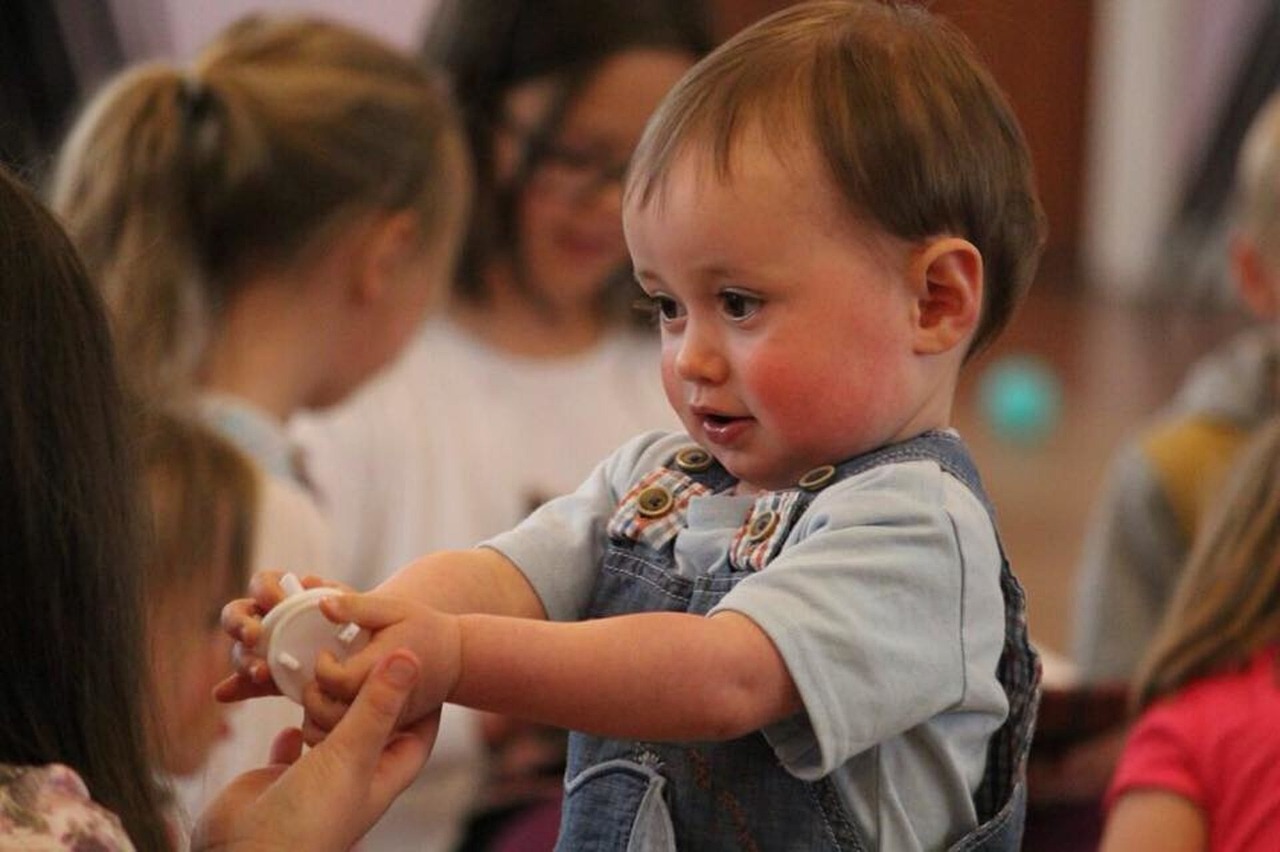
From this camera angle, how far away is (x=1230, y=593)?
1.38m

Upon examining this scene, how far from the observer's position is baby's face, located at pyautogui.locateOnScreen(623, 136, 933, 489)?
→ 2.88ft

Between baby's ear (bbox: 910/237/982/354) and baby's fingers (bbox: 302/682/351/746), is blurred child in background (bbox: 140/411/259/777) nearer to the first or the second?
baby's fingers (bbox: 302/682/351/746)

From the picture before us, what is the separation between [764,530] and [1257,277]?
1490 mm

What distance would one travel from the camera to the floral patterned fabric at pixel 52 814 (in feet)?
2.77

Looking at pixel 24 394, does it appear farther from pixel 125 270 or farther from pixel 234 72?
pixel 234 72

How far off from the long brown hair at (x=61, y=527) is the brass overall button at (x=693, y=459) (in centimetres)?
26

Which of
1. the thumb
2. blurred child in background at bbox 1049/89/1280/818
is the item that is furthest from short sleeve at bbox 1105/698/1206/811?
blurred child in background at bbox 1049/89/1280/818

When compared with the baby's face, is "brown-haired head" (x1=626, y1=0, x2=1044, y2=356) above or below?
above

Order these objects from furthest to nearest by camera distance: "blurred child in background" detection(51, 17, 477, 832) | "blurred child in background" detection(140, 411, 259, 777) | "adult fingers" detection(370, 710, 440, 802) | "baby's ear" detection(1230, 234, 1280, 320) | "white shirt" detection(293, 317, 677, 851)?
1. "baby's ear" detection(1230, 234, 1280, 320)
2. "white shirt" detection(293, 317, 677, 851)
3. "blurred child in background" detection(51, 17, 477, 832)
4. "blurred child in background" detection(140, 411, 259, 777)
5. "adult fingers" detection(370, 710, 440, 802)

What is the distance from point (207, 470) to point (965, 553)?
803 mm

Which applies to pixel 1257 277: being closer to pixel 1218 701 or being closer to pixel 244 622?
Result: pixel 1218 701

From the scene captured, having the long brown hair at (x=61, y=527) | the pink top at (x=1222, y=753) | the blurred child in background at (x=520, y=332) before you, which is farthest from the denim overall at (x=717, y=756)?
the blurred child in background at (x=520, y=332)

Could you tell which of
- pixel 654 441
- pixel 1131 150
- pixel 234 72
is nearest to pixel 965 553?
pixel 654 441

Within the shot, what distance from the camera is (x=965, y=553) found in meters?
0.89
